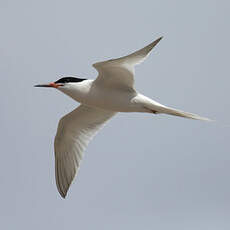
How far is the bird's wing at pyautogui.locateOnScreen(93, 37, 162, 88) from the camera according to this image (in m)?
9.89

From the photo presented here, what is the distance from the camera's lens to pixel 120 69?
410 inches

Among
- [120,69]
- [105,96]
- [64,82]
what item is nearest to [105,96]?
[105,96]

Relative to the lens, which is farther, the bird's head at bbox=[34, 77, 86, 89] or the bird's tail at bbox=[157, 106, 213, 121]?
the bird's head at bbox=[34, 77, 86, 89]

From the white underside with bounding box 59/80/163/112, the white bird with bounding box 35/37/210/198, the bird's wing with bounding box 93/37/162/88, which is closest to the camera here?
the bird's wing with bounding box 93/37/162/88

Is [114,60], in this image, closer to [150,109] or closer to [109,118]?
[150,109]

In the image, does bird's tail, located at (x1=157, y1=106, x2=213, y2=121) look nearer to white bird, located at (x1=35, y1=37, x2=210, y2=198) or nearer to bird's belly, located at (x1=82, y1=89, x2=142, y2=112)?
white bird, located at (x1=35, y1=37, x2=210, y2=198)

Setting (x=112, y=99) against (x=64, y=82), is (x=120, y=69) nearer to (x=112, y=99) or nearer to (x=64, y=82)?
(x=112, y=99)

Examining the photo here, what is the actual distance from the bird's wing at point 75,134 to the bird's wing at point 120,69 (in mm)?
1731

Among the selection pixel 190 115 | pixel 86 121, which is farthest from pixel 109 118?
pixel 190 115

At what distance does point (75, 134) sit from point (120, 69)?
102 inches

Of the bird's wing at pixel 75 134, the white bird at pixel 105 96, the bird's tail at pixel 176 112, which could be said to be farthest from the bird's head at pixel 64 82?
the bird's tail at pixel 176 112

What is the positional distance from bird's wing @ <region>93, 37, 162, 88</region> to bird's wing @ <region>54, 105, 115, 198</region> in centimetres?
173

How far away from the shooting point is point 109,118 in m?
12.6

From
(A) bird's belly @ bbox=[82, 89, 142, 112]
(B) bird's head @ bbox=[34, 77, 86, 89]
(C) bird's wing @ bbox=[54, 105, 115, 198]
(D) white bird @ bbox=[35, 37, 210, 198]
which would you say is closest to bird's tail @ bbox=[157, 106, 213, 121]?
(D) white bird @ bbox=[35, 37, 210, 198]
